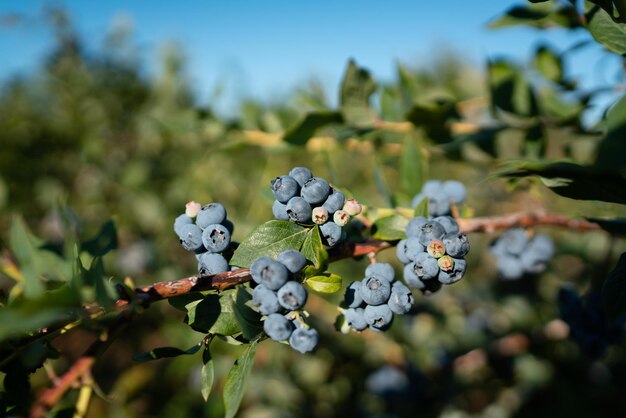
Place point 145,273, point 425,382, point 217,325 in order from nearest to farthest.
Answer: point 217,325
point 425,382
point 145,273

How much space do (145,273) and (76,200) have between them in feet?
2.57

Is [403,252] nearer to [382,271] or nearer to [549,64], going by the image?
[382,271]

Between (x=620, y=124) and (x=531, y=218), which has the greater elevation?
(x=620, y=124)

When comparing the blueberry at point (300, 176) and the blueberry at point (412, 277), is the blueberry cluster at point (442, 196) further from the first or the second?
the blueberry at point (300, 176)

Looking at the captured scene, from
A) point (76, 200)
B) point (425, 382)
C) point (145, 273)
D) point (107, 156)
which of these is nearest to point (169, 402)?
point (145, 273)

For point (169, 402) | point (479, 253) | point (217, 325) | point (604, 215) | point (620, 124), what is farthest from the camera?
point (479, 253)

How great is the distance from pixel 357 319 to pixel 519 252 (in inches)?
30.3

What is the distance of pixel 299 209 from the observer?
2.64 feet

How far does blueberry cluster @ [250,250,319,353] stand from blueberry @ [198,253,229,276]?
117 mm

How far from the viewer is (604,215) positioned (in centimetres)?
111

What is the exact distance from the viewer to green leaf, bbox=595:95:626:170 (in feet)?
1.97

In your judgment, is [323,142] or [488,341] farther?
[488,341]

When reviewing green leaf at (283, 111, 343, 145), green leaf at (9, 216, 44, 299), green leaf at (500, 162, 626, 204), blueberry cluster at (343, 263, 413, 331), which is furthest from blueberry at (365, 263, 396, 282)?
green leaf at (283, 111, 343, 145)

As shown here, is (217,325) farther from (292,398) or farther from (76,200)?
(76,200)
